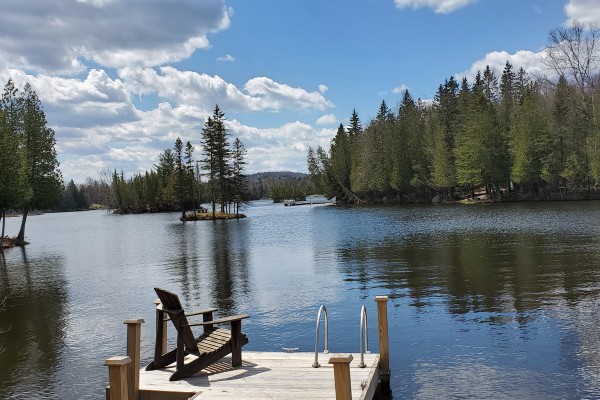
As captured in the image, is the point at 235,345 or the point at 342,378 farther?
the point at 235,345

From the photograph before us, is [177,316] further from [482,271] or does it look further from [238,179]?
[238,179]

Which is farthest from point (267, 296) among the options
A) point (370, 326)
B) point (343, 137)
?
point (343, 137)

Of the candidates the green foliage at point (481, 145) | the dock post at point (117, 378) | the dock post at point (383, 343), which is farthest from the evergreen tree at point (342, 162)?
the dock post at point (117, 378)

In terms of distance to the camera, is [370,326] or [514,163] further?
[514,163]

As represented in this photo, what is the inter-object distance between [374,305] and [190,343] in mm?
8562

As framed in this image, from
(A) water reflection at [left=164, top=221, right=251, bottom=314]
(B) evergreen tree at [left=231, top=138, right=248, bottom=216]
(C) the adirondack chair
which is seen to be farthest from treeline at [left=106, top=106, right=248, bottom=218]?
(C) the adirondack chair

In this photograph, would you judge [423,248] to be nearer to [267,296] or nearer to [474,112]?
[267,296]

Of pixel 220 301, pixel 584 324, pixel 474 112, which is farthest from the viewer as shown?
pixel 474 112

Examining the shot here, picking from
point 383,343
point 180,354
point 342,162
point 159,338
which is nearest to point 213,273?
point 159,338

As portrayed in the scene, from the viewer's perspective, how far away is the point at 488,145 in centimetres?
7931

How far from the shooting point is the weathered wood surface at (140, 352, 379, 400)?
745cm

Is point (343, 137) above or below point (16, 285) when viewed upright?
above

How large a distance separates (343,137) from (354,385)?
11792 centimetres

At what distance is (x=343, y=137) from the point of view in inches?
4877
